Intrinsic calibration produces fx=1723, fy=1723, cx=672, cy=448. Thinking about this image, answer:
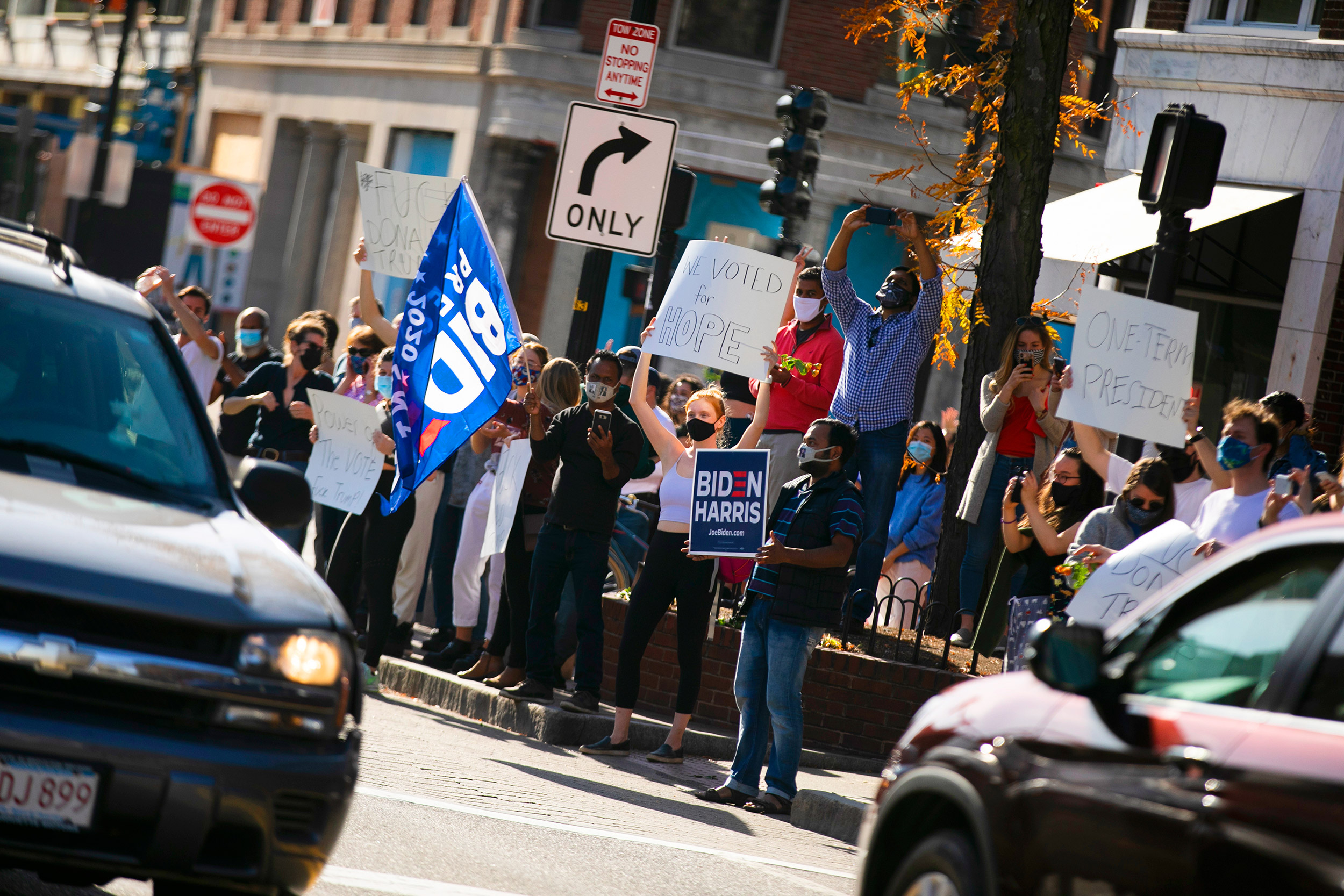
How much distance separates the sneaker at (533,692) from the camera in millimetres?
10453

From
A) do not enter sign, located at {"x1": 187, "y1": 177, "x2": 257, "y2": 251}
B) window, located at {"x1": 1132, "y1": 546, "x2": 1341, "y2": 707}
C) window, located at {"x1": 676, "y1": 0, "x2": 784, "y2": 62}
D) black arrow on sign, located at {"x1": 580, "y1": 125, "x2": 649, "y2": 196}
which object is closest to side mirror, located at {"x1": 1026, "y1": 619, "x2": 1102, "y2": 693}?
window, located at {"x1": 1132, "y1": 546, "x2": 1341, "y2": 707}

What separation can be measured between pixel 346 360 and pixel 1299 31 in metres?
9.50

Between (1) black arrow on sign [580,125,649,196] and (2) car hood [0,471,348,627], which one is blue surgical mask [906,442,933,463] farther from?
(2) car hood [0,471,348,627]

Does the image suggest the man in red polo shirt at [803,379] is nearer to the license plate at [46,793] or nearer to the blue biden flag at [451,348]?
the blue biden flag at [451,348]

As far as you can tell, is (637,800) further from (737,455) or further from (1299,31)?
(1299,31)

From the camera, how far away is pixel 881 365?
36.8 feet

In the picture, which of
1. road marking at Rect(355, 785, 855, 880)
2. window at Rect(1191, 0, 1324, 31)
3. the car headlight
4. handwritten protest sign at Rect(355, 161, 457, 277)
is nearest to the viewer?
the car headlight

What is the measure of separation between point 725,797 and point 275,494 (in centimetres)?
437

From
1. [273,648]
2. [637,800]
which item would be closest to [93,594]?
[273,648]

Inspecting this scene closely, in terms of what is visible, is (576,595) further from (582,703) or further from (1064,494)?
(1064,494)

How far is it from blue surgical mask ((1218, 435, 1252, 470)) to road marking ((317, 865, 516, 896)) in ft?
13.2

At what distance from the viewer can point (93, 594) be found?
422 centimetres

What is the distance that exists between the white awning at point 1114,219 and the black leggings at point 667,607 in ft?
22.1

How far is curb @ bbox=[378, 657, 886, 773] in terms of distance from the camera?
10.3 meters
